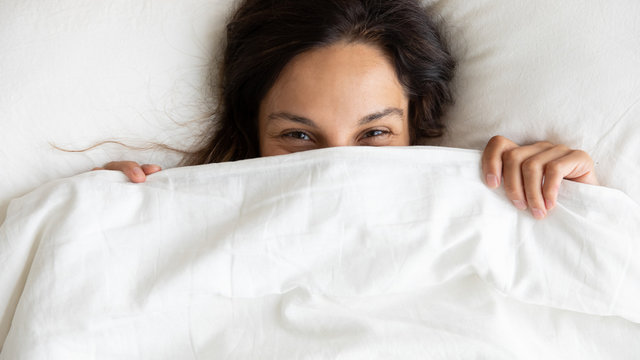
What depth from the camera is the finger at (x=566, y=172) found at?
82 centimetres

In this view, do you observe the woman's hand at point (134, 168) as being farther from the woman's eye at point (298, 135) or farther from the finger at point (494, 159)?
the finger at point (494, 159)

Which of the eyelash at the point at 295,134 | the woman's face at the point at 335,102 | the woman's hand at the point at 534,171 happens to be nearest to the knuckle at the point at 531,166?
the woman's hand at the point at 534,171

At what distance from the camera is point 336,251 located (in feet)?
2.57

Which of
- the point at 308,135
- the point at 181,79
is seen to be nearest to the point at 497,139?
the point at 308,135

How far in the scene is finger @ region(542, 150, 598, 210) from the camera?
0.82 m

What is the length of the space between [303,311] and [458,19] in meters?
0.59

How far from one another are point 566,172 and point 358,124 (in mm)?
307

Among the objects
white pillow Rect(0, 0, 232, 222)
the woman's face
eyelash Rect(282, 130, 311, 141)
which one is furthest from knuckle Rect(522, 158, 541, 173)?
white pillow Rect(0, 0, 232, 222)

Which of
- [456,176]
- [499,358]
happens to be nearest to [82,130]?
[456,176]

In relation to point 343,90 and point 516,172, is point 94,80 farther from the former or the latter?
point 516,172

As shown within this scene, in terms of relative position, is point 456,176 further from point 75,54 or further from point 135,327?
point 75,54

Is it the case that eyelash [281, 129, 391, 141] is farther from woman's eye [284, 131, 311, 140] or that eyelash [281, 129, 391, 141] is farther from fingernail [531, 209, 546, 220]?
fingernail [531, 209, 546, 220]

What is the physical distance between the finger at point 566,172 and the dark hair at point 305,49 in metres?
0.28

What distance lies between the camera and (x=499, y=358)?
0.76m
